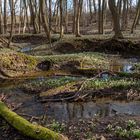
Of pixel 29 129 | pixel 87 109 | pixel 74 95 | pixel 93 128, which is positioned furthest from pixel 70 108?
pixel 29 129

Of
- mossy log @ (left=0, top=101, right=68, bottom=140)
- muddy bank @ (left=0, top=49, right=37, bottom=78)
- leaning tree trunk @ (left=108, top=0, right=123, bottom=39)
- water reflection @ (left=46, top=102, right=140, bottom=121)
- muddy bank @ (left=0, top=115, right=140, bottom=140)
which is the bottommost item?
water reflection @ (left=46, top=102, right=140, bottom=121)

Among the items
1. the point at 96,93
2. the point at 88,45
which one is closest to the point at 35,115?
the point at 96,93

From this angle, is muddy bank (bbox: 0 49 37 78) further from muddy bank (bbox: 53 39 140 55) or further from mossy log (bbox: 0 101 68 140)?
mossy log (bbox: 0 101 68 140)

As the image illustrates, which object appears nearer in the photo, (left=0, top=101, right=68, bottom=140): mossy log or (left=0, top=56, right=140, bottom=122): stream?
(left=0, top=101, right=68, bottom=140): mossy log

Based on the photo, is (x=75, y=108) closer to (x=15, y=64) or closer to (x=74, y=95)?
(x=74, y=95)

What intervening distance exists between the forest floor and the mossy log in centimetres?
21

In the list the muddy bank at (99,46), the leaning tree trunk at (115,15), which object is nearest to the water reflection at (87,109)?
the muddy bank at (99,46)

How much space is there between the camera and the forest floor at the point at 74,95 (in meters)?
9.84

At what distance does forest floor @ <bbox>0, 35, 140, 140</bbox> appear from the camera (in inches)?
387

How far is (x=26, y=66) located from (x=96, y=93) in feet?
22.5

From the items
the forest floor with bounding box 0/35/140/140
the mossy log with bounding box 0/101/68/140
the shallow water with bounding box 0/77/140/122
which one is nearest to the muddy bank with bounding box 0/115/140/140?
the forest floor with bounding box 0/35/140/140

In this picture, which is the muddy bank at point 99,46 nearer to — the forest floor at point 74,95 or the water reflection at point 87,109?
the forest floor at point 74,95

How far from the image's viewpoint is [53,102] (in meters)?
13.3

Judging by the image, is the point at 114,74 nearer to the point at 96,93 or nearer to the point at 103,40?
the point at 96,93
